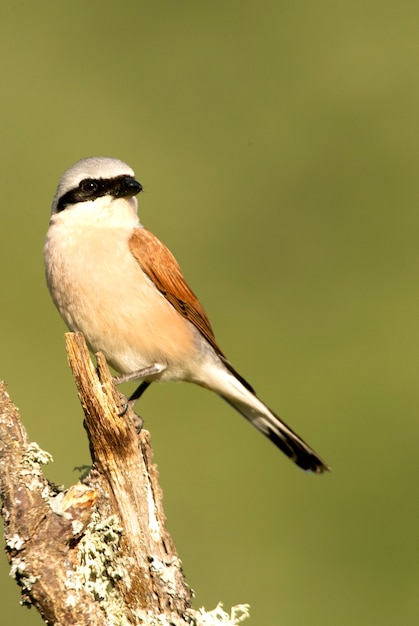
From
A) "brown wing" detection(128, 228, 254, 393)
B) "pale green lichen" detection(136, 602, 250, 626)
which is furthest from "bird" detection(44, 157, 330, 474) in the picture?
"pale green lichen" detection(136, 602, 250, 626)

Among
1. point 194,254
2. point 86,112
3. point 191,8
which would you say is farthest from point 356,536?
point 191,8

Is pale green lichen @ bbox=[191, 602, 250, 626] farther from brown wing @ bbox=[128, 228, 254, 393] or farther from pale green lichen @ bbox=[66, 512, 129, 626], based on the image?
brown wing @ bbox=[128, 228, 254, 393]

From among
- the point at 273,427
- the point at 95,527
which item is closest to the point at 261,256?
the point at 273,427

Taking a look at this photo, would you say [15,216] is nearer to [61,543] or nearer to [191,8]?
[191,8]

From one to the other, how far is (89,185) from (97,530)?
6.71ft

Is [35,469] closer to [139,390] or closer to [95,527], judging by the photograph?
[95,527]

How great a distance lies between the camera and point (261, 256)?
27.8ft

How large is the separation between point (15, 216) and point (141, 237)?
3823 millimetres

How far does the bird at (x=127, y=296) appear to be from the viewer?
186 inches

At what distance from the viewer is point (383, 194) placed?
9609mm

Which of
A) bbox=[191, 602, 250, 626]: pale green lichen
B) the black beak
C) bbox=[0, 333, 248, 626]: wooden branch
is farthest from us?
the black beak

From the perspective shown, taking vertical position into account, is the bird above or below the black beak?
below

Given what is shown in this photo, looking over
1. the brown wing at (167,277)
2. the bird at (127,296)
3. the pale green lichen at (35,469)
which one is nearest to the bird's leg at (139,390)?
the bird at (127,296)

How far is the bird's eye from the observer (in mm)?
4996
